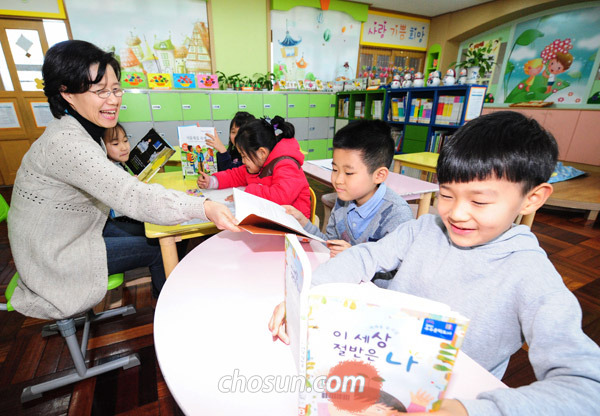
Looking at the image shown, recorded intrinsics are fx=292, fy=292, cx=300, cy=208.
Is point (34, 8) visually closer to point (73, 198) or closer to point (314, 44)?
point (314, 44)

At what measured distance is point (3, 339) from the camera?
154 centimetres

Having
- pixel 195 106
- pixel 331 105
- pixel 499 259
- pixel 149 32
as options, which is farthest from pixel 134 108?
pixel 499 259

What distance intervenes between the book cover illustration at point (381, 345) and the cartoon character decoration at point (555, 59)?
246 inches

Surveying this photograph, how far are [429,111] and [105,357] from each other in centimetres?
355

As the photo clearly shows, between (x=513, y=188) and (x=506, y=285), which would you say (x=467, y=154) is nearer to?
(x=513, y=188)

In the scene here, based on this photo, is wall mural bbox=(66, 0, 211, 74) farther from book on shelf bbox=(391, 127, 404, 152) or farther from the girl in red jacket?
the girl in red jacket

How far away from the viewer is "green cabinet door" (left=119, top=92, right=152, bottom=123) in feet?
12.5

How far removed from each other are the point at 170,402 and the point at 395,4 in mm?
6577

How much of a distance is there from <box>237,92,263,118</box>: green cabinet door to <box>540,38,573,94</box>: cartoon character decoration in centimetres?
469

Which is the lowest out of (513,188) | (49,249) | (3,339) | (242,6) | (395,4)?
(3,339)

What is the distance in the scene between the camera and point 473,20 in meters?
5.41

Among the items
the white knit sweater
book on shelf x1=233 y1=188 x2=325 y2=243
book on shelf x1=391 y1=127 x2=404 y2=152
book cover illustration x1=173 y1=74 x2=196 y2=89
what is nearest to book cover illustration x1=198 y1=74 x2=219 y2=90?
book cover illustration x1=173 y1=74 x2=196 y2=89

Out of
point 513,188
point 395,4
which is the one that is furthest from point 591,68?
point 513,188

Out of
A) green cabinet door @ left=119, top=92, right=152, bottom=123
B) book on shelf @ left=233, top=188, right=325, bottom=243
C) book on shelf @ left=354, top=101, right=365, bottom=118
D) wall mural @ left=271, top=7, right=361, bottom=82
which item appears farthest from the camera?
wall mural @ left=271, top=7, right=361, bottom=82
